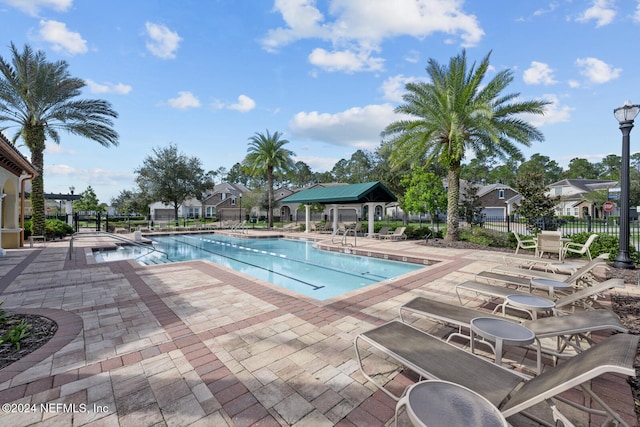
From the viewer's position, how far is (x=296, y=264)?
468 inches

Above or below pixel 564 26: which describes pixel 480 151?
below

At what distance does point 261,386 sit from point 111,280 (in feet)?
20.5

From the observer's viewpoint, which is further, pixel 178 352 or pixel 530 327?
pixel 178 352

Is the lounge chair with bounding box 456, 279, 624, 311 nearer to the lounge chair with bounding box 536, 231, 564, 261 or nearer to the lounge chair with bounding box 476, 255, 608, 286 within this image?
the lounge chair with bounding box 476, 255, 608, 286

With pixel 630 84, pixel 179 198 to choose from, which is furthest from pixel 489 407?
pixel 179 198

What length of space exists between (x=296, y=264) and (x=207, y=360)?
865 centimetres

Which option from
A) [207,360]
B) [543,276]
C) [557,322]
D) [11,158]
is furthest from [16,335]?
[11,158]

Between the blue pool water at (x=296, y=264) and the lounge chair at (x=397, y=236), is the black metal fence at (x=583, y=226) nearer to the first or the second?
the lounge chair at (x=397, y=236)

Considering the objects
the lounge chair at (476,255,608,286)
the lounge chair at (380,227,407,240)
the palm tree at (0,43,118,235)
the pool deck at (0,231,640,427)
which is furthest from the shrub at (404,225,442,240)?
the palm tree at (0,43,118,235)

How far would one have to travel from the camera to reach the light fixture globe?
7398 millimetres

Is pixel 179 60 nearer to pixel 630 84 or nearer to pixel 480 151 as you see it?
pixel 480 151

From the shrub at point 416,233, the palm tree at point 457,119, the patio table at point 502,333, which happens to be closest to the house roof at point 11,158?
the patio table at point 502,333

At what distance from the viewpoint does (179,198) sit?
3209 centimetres

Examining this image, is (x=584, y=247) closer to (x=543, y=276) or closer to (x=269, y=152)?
(x=543, y=276)
